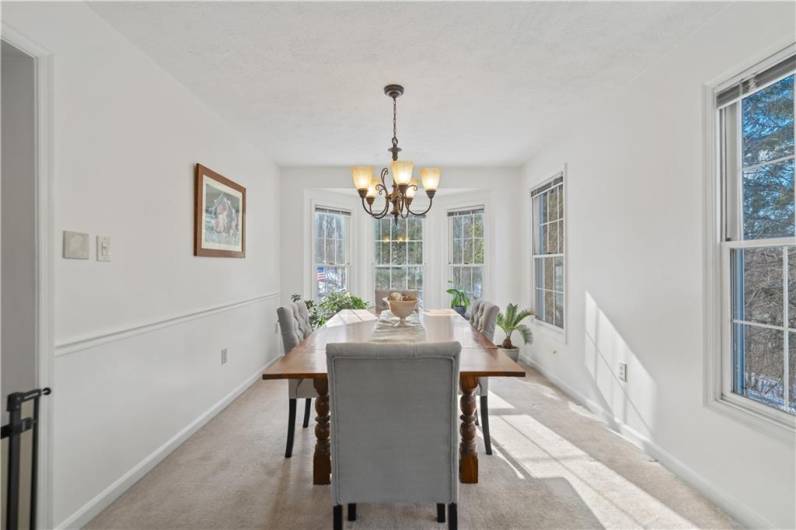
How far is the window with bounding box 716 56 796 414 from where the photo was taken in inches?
74.7

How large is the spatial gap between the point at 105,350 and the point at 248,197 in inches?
94.9

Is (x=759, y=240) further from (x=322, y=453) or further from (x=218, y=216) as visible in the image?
(x=218, y=216)

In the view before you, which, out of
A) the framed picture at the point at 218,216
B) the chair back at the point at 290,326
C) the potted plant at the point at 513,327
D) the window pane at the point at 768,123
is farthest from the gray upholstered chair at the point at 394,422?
the potted plant at the point at 513,327

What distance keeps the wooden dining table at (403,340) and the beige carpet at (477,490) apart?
0.18 m

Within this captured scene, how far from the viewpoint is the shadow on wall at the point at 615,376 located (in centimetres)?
277

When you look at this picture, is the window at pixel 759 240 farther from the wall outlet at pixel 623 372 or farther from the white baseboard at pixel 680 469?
the wall outlet at pixel 623 372

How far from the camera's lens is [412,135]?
4.07 metres

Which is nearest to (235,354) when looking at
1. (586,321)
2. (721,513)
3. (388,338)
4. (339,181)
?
(388,338)

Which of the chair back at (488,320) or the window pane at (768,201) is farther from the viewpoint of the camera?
the chair back at (488,320)

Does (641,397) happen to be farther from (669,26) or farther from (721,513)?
(669,26)

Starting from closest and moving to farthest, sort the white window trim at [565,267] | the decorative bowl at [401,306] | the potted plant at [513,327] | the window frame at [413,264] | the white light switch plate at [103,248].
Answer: the white light switch plate at [103,248], the decorative bowl at [401,306], the white window trim at [565,267], the potted plant at [513,327], the window frame at [413,264]

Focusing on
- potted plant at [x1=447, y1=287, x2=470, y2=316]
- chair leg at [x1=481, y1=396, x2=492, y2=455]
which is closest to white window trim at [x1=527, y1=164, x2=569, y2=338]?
potted plant at [x1=447, y1=287, x2=470, y2=316]

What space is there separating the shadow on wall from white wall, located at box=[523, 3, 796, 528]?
0.01 m

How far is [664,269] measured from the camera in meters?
2.60
